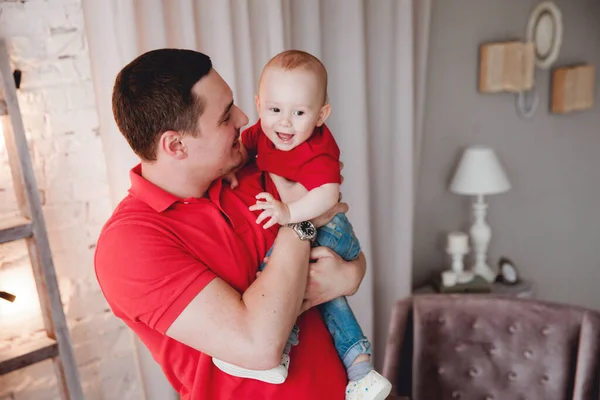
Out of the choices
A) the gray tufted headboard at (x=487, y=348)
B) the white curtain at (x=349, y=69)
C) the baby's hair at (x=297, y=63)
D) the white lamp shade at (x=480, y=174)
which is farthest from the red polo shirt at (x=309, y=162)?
the white lamp shade at (x=480, y=174)

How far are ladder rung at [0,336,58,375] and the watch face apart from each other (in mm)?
785

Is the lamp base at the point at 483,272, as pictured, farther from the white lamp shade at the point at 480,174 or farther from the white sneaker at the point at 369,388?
the white sneaker at the point at 369,388

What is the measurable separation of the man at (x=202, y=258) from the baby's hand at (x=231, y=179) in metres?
0.02

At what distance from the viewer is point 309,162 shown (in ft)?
3.92

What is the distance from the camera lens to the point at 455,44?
2.78m

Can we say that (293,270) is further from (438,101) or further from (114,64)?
(438,101)

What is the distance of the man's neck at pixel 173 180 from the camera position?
44.4 inches

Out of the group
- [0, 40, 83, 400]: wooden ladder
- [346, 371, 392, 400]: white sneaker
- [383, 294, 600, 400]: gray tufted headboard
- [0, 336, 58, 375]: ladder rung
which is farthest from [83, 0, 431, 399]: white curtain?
[346, 371, 392, 400]: white sneaker

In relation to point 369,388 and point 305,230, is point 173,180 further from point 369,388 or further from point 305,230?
point 369,388

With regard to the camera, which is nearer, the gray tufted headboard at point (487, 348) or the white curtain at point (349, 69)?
the white curtain at point (349, 69)

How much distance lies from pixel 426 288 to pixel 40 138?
1.97 m

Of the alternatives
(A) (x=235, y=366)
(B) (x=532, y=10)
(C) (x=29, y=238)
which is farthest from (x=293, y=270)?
(B) (x=532, y=10)

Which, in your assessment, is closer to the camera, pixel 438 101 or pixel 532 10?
pixel 438 101

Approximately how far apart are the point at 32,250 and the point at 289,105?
2.63 feet
